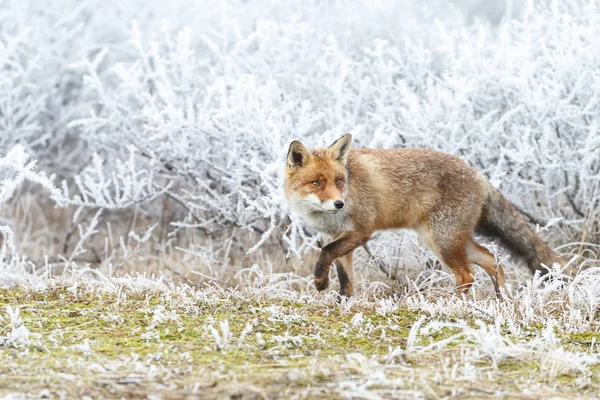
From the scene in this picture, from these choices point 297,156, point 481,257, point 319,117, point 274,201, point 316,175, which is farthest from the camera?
point 319,117

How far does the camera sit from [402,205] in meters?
5.19

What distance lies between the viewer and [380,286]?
18.6ft

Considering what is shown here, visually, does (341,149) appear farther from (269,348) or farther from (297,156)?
(269,348)

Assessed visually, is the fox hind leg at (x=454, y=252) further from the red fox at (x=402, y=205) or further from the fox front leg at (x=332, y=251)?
the fox front leg at (x=332, y=251)

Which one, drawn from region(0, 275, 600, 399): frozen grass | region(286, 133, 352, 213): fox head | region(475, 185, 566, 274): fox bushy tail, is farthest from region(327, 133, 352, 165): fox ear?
region(475, 185, 566, 274): fox bushy tail

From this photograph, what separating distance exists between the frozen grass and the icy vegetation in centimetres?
1

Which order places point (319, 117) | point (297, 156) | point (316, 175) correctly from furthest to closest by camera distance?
point (319, 117), point (297, 156), point (316, 175)

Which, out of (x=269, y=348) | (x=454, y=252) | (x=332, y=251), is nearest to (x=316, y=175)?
(x=332, y=251)

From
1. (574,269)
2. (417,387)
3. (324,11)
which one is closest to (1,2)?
(324,11)

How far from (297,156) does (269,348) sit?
188 centimetres

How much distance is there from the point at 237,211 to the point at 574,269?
8.83 ft

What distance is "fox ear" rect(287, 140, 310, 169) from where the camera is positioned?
497 cm

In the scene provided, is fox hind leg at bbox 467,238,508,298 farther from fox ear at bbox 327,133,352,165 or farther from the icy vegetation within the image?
fox ear at bbox 327,133,352,165

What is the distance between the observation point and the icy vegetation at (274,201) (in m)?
3.17
